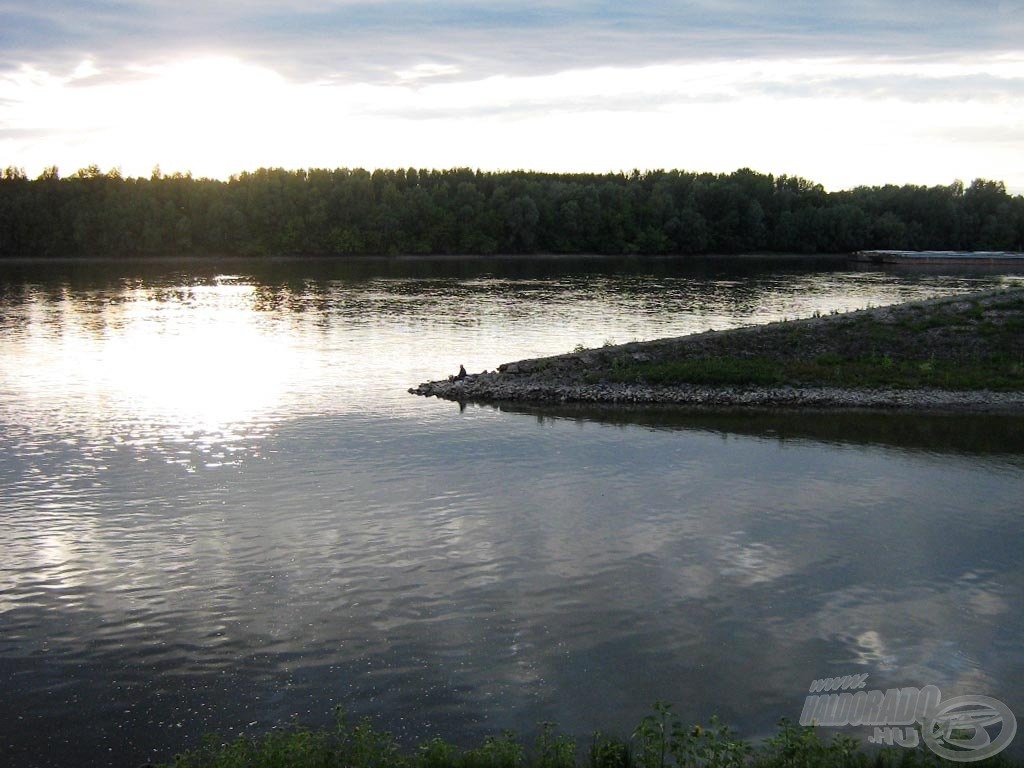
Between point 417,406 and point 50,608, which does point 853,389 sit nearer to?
point 417,406

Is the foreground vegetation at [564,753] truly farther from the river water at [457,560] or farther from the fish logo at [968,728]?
the river water at [457,560]

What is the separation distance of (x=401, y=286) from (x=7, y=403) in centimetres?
7349

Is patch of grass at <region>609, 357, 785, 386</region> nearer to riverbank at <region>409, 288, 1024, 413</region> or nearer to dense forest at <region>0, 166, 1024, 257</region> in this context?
riverbank at <region>409, 288, 1024, 413</region>

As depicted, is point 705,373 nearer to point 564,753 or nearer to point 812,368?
point 812,368

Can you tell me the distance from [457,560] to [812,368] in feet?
105

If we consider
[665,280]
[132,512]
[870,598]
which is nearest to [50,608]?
[132,512]

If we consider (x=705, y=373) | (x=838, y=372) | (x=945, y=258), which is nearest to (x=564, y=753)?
(x=705, y=373)

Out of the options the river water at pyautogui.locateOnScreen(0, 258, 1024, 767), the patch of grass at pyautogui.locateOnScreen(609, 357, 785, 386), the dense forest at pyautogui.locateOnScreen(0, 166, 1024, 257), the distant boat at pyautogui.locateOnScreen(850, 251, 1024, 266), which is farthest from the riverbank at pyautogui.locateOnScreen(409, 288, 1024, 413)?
the dense forest at pyautogui.locateOnScreen(0, 166, 1024, 257)

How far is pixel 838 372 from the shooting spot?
162 ft

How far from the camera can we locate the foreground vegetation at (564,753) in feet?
46.6

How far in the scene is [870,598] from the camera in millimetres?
22172

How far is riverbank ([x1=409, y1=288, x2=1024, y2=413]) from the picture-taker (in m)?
46.3

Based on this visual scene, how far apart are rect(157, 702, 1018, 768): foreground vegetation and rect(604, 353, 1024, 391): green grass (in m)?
33.8

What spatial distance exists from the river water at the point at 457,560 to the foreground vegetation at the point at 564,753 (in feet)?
3.10
